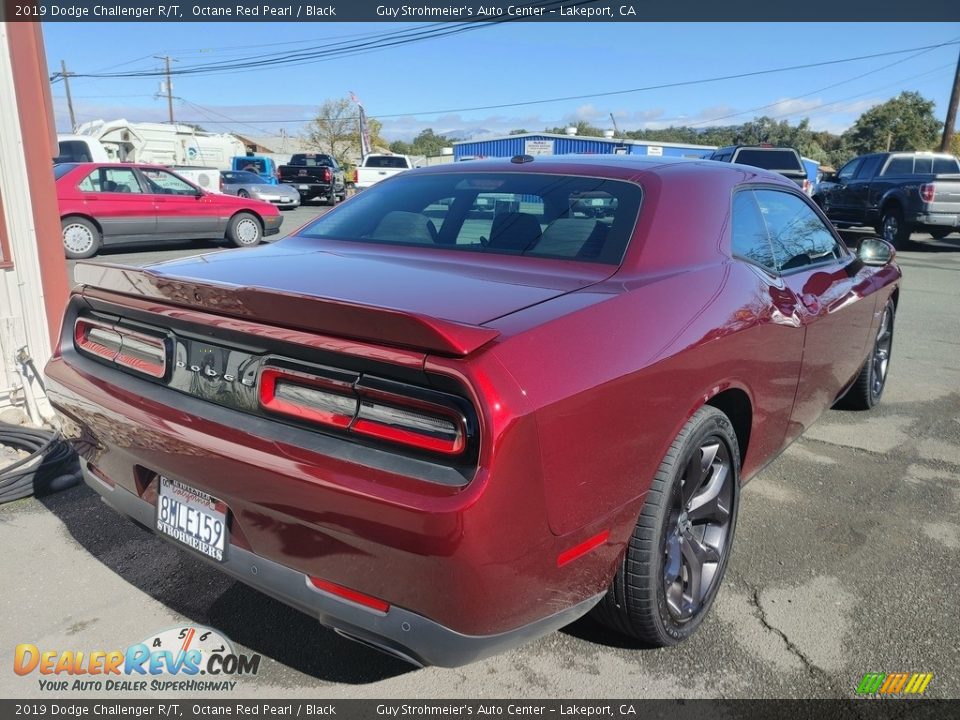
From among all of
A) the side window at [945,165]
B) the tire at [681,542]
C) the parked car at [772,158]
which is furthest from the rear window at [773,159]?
the tire at [681,542]

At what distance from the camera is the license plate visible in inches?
81.7

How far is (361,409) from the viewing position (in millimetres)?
1819

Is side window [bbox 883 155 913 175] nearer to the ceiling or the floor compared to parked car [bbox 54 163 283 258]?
nearer to the ceiling

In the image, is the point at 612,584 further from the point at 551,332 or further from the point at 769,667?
the point at 551,332

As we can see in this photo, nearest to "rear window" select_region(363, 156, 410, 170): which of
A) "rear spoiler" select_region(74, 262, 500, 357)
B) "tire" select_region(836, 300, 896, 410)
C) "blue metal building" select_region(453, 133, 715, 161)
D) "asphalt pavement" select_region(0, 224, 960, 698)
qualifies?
"blue metal building" select_region(453, 133, 715, 161)

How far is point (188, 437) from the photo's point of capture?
204 centimetres

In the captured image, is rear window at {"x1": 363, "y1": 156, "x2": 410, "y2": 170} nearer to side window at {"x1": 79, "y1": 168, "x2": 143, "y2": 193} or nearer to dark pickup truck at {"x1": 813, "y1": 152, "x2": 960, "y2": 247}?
dark pickup truck at {"x1": 813, "y1": 152, "x2": 960, "y2": 247}

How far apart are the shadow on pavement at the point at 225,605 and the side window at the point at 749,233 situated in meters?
2.00

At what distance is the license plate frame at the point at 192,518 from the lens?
2072 millimetres

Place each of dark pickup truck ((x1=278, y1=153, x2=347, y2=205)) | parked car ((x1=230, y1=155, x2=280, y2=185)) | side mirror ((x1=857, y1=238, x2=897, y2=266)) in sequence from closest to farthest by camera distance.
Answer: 1. side mirror ((x1=857, y1=238, x2=897, y2=266))
2. dark pickup truck ((x1=278, y1=153, x2=347, y2=205))
3. parked car ((x1=230, y1=155, x2=280, y2=185))

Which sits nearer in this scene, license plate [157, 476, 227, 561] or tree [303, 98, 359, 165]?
license plate [157, 476, 227, 561]

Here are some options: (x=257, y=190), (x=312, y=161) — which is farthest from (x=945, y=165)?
(x=312, y=161)

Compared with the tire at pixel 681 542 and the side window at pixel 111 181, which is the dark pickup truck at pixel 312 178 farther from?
the tire at pixel 681 542

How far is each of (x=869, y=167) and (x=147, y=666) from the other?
1753cm
